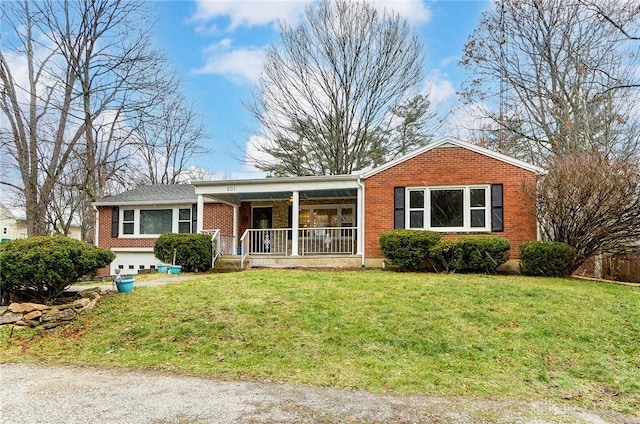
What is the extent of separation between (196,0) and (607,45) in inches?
603

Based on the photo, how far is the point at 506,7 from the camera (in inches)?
687

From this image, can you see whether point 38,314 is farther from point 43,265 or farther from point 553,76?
point 553,76

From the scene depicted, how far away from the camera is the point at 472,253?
11.7m

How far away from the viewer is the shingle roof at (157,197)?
58.6 ft

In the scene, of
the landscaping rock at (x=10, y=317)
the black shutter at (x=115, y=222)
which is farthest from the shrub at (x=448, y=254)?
the black shutter at (x=115, y=222)

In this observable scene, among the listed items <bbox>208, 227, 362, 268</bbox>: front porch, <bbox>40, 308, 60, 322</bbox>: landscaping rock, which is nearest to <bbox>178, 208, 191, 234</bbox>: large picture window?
<bbox>208, 227, 362, 268</bbox>: front porch

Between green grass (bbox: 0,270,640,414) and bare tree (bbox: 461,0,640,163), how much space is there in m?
10.6

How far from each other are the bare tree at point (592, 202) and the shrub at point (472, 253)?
5.24ft

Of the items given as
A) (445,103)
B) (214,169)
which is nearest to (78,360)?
(445,103)

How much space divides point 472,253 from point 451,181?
264 cm

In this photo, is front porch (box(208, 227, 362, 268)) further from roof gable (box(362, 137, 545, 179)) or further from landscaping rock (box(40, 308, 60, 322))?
landscaping rock (box(40, 308, 60, 322))

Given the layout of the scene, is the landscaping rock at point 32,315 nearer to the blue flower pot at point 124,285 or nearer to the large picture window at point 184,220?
the blue flower pot at point 124,285

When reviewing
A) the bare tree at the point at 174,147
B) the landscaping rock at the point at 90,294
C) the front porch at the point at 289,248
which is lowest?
the landscaping rock at the point at 90,294

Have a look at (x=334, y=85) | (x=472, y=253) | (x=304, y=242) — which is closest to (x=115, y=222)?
(x=304, y=242)
